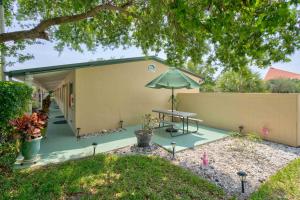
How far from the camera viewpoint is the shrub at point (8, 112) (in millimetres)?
4988

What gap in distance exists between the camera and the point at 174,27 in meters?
5.84

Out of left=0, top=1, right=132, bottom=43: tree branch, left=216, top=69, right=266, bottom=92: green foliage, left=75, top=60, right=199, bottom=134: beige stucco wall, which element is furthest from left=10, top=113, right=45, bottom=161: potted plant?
left=216, top=69, right=266, bottom=92: green foliage

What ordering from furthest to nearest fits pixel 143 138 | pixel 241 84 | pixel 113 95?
pixel 241 84 → pixel 113 95 → pixel 143 138

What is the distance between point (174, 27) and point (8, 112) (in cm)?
576

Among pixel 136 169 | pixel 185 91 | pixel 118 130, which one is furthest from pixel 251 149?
pixel 185 91

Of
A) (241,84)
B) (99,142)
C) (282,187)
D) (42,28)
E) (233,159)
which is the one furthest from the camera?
(241,84)

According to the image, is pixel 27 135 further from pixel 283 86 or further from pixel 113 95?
pixel 283 86

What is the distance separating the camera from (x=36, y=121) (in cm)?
523

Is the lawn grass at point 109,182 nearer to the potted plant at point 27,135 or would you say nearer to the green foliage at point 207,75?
the potted plant at point 27,135

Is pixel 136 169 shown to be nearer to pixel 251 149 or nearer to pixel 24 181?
pixel 24 181

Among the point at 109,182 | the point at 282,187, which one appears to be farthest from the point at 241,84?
the point at 109,182

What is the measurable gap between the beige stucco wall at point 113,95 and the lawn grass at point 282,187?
22.8 ft

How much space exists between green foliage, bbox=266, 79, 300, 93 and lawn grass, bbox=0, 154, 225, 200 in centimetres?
2186

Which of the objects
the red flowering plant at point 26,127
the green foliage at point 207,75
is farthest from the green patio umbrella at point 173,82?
the red flowering plant at point 26,127
